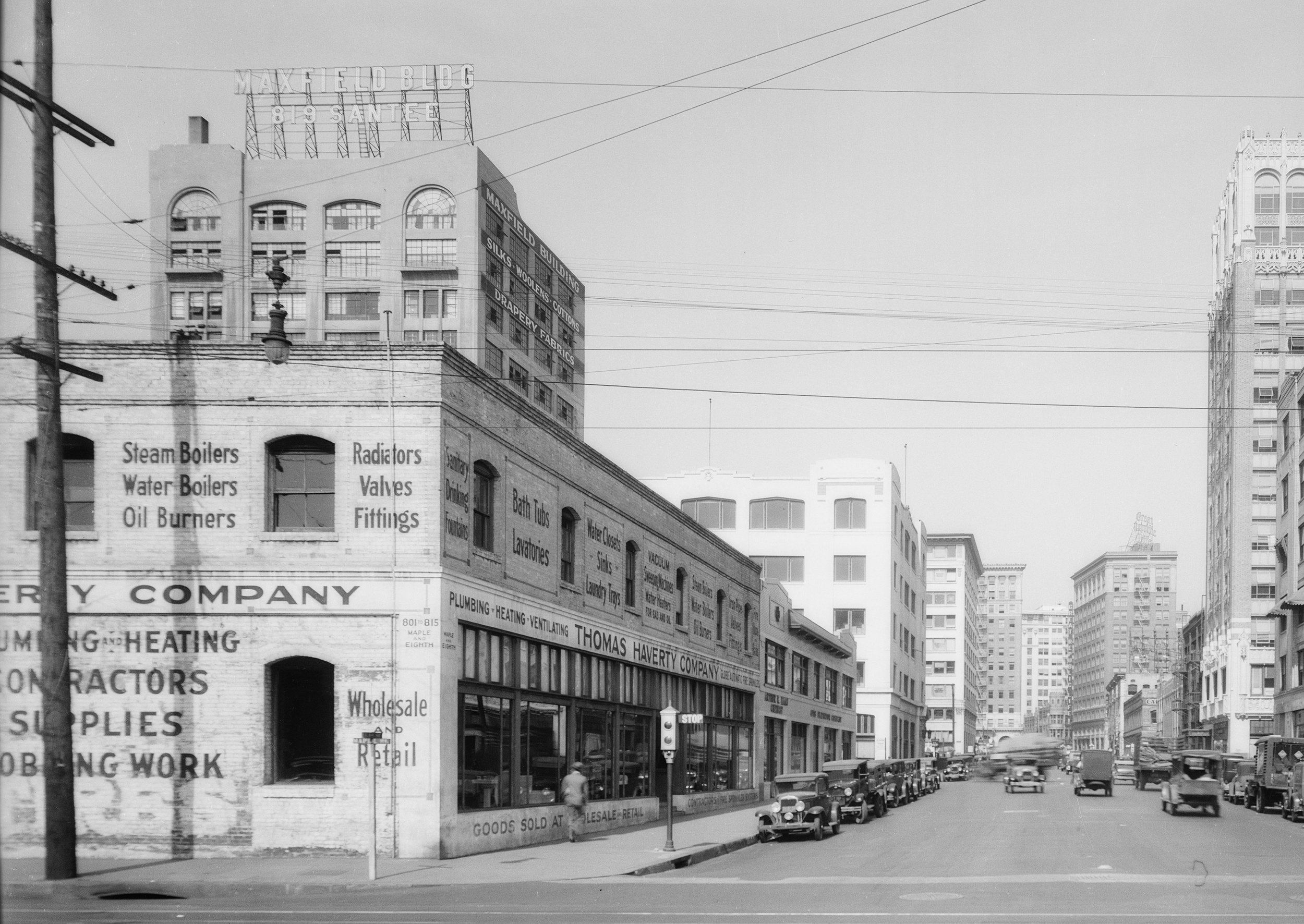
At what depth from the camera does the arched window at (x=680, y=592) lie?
40.4 meters

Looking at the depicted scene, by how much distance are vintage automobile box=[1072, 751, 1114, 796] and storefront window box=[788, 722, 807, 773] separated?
12514 mm

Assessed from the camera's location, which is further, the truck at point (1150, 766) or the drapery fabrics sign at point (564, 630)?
the truck at point (1150, 766)

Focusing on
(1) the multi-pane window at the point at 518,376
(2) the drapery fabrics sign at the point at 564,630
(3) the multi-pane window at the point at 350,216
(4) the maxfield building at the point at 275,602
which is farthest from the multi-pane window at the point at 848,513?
(4) the maxfield building at the point at 275,602

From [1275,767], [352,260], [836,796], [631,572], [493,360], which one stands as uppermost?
[352,260]

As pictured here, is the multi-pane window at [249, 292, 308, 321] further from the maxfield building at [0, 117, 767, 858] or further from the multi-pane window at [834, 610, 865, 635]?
the maxfield building at [0, 117, 767, 858]

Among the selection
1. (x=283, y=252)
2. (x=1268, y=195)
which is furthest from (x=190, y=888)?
(x=1268, y=195)

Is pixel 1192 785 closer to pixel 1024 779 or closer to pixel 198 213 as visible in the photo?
pixel 1024 779

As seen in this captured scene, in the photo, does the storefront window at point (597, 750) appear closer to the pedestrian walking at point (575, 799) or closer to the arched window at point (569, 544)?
the pedestrian walking at point (575, 799)

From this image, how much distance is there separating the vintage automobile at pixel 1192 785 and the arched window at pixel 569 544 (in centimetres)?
2428

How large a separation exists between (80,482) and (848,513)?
74361 millimetres

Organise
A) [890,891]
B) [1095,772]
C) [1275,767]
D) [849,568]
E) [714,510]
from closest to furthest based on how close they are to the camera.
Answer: [890,891], [1275,767], [1095,772], [849,568], [714,510]

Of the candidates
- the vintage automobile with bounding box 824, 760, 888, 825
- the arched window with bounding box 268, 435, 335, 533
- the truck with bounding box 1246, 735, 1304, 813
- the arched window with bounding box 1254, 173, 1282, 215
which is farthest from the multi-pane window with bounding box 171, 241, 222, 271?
the arched window with bounding box 1254, 173, 1282, 215

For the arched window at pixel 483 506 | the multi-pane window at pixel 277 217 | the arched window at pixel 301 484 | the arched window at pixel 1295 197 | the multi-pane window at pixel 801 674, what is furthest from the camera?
the arched window at pixel 1295 197

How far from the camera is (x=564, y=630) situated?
30.3 m
